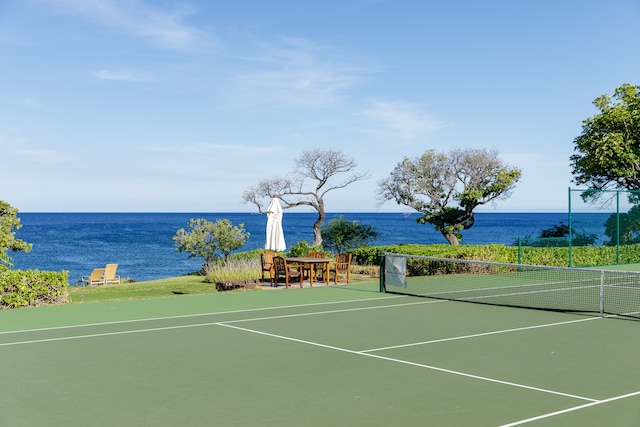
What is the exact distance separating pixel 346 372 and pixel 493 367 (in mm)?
1805

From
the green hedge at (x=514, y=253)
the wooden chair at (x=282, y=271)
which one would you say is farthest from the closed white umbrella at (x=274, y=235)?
the green hedge at (x=514, y=253)

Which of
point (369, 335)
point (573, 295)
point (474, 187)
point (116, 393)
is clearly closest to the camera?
point (116, 393)

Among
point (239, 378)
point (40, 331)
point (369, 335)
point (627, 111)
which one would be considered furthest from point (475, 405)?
point (627, 111)

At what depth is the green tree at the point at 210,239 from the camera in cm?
2567

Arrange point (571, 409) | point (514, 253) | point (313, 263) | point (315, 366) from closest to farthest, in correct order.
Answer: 1. point (571, 409)
2. point (315, 366)
3. point (313, 263)
4. point (514, 253)

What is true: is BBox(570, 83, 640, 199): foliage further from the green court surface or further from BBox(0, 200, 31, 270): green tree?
BBox(0, 200, 31, 270): green tree

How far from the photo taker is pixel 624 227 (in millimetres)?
24156

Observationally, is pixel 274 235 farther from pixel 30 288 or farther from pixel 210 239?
pixel 30 288

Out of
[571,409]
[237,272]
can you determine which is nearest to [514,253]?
[237,272]

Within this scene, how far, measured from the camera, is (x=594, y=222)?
23.3 meters

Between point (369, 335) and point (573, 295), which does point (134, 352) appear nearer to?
point (369, 335)

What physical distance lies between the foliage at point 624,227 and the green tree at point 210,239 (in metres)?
12.1

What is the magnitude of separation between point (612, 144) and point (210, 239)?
15381 millimetres

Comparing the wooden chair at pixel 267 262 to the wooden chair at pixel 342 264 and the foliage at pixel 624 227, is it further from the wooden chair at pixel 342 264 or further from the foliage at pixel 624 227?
the foliage at pixel 624 227
